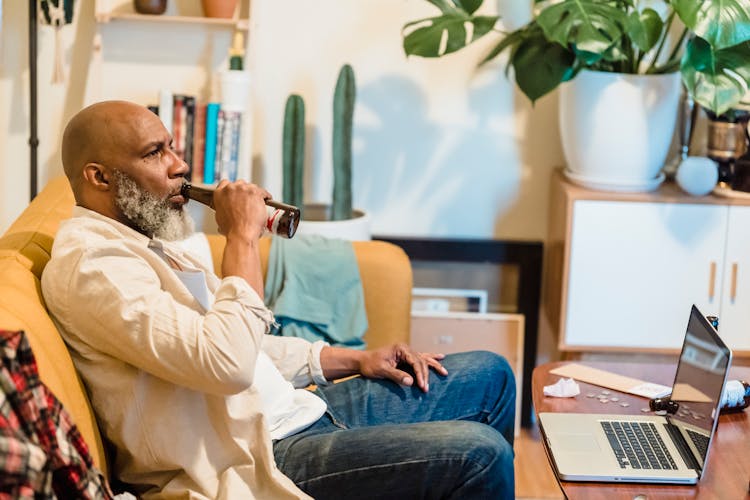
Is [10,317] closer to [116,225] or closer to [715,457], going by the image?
[116,225]

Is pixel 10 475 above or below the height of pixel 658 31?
below

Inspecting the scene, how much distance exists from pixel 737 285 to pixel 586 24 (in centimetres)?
93

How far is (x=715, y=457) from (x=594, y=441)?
199mm

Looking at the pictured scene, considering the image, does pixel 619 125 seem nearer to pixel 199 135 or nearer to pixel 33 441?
pixel 199 135

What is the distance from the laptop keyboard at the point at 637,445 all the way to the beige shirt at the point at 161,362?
0.54 metres

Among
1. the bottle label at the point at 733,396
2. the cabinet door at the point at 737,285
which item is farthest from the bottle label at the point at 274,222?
the cabinet door at the point at 737,285

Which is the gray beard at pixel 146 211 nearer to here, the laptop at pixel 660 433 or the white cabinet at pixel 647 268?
the laptop at pixel 660 433

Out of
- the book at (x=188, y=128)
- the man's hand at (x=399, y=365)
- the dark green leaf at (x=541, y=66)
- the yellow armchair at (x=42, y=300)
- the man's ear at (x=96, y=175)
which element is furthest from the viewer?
the book at (x=188, y=128)

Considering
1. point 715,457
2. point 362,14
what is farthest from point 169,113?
point 715,457

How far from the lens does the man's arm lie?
6.95 ft

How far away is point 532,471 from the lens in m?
3.18

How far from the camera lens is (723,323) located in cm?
317

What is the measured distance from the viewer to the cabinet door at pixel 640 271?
310 cm

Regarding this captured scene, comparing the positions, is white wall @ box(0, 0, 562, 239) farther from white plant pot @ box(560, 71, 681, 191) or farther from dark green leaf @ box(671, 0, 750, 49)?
dark green leaf @ box(671, 0, 750, 49)
